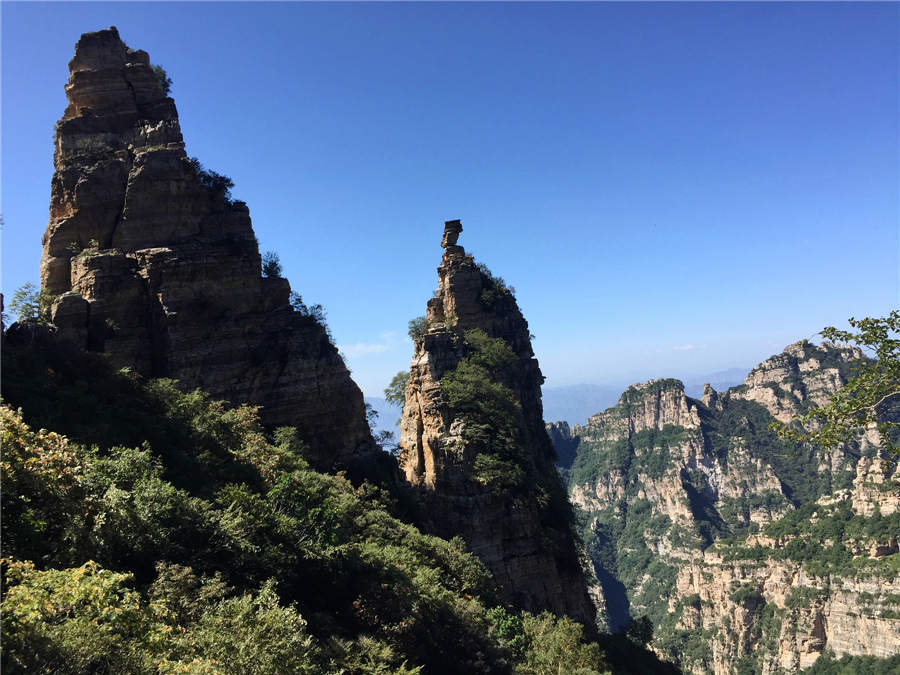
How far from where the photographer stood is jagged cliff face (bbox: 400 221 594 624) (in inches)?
1313

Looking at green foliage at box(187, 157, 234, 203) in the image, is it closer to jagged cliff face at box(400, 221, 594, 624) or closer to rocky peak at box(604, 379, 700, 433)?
jagged cliff face at box(400, 221, 594, 624)

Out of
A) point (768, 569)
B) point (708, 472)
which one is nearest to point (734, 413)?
point (708, 472)

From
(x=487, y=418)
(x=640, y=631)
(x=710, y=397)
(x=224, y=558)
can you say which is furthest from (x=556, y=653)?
(x=710, y=397)

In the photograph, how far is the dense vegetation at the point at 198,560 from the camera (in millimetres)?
8328

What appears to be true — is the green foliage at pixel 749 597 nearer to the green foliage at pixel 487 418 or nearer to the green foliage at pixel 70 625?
the green foliage at pixel 487 418

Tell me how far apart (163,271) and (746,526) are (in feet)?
513

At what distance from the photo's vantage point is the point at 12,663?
6777 millimetres

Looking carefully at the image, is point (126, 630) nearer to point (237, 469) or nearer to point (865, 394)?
point (237, 469)

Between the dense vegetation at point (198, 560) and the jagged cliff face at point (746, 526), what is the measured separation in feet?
190

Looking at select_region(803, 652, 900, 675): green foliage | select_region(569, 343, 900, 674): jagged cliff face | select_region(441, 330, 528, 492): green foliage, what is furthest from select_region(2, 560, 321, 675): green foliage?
select_region(803, 652, 900, 675): green foliage

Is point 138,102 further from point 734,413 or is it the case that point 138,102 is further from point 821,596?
point 734,413

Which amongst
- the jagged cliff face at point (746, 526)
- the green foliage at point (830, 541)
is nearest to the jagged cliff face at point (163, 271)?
the jagged cliff face at point (746, 526)

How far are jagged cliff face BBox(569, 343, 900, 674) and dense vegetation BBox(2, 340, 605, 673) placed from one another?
57789 millimetres

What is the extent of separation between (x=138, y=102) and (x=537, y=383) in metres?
39.4
